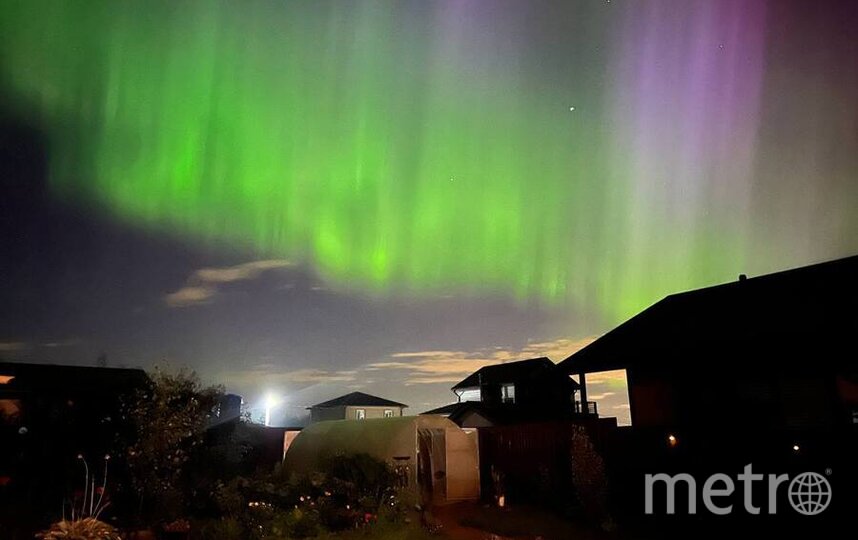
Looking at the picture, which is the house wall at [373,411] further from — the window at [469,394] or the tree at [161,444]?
the tree at [161,444]

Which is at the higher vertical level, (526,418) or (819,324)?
(819,324)

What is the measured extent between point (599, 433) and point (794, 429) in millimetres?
4530

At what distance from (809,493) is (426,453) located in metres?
10.4

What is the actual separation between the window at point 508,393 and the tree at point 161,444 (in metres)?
34.3

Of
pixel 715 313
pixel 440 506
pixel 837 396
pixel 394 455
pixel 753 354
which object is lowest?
pixel 440 506

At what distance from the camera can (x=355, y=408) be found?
186 ft

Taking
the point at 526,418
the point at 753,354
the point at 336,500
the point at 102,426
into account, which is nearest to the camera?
the point at 336,500

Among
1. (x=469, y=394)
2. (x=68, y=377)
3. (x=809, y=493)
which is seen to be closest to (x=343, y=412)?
(x=469, y=394)

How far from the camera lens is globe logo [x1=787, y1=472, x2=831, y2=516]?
38.2 feet

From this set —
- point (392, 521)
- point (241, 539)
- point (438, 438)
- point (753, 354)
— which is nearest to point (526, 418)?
point (438, 438)

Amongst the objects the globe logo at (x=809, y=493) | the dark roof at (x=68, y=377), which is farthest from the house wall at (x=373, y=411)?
the globe logo at (x=809, y=493)

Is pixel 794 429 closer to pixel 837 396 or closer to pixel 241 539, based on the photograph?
pixel 837 396

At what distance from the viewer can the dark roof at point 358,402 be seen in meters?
57.1

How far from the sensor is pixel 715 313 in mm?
17812
